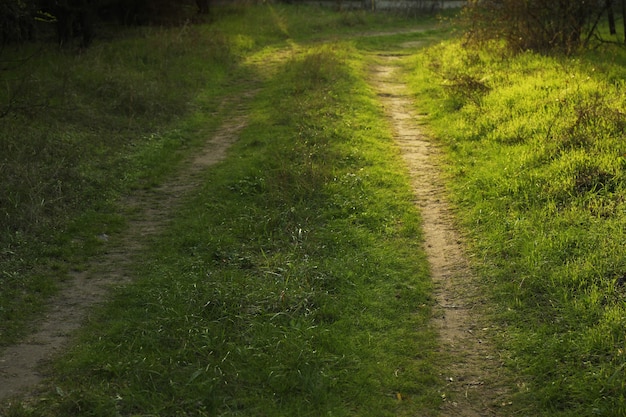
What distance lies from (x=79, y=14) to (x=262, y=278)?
40.1 feet

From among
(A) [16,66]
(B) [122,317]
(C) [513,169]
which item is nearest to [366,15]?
(A) [16,66]

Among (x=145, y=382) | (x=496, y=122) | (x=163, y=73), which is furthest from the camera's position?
(x=163, y=73)

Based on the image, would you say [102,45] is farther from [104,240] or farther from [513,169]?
[513,169]

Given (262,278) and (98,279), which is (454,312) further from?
(98,279)

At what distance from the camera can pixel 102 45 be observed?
54.5ft

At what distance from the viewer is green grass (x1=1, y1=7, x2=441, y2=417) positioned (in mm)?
5090

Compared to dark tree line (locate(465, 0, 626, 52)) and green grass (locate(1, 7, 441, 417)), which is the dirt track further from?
dark tree line (locate(465, 0, 626, 52))

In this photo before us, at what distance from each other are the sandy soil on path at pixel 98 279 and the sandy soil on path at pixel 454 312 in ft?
9.58

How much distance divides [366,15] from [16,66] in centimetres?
1586

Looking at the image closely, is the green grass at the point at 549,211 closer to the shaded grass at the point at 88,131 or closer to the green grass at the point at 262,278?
the green grass at the point at 262,278

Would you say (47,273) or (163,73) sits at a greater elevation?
(163,73)

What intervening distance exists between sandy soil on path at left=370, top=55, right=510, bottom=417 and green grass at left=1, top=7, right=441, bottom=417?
14cm

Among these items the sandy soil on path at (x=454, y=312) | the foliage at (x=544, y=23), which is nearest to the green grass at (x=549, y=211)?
the sandy soil on path at (x=454, y=312)

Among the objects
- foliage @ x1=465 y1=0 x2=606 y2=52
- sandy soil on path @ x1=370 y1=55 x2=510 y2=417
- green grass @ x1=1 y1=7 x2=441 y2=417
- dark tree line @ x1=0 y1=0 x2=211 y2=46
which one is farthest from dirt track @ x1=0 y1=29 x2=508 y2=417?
foliage @ x1=465 y1=0 x2=606 y2=52
